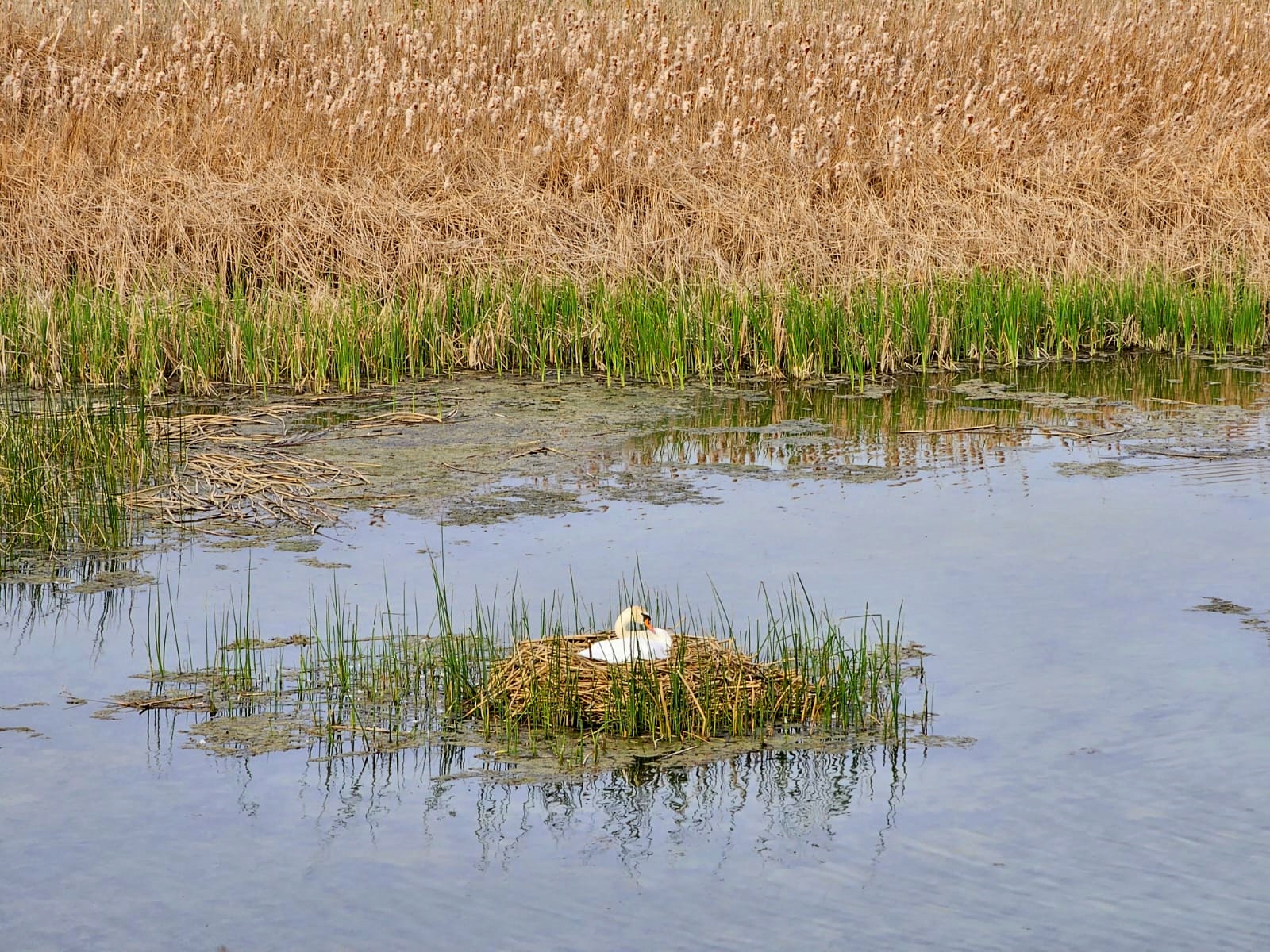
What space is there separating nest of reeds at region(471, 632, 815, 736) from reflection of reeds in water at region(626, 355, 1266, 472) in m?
3.17

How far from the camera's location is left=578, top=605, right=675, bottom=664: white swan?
4469mm

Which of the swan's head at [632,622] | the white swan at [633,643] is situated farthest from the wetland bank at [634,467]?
the swan's head at [632,622]

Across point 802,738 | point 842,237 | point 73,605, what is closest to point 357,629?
point 73,605

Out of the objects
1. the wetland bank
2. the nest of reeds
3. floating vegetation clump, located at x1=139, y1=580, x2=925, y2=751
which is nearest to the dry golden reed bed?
the wetland bank

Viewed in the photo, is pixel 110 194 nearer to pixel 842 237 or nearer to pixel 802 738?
pixel 842 237

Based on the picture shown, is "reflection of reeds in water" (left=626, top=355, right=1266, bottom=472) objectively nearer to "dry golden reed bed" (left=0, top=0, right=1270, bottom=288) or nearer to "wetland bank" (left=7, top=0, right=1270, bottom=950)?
"wetland bank" (left=7, top=0, right=1270, bottom=950)

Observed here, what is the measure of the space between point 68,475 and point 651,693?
362 cm

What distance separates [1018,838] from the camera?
12.2 ft

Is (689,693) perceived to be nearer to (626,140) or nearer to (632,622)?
(632,622)

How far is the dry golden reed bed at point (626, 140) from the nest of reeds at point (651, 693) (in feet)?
19.3

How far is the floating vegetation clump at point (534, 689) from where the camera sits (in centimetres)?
438

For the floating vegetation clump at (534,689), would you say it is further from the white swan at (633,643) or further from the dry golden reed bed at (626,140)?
the dry golden reed bed at (626,140)

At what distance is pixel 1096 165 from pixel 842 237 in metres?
2.29

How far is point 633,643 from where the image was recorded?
4.48 metres
